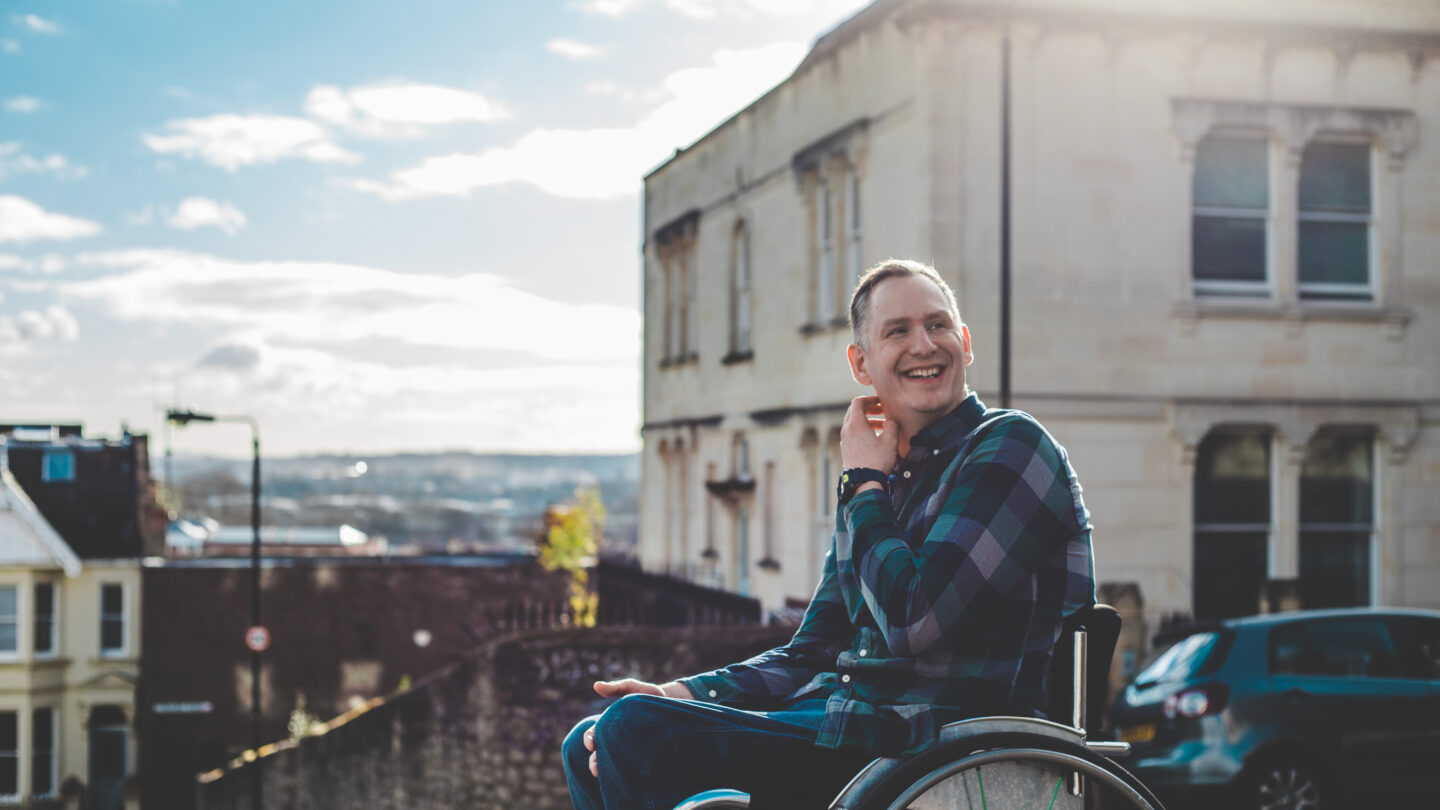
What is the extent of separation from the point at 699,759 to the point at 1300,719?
823 centimetres

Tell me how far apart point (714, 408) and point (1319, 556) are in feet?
35.2

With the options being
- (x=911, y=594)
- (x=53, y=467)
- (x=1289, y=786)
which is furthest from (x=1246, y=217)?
(x=53, y=467)

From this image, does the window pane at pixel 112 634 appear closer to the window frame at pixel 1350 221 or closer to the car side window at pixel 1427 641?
the window frame at pixel 1350 221

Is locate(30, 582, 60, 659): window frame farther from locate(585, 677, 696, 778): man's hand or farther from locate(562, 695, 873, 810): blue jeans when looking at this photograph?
locate(562, 695, 873, 810): blue jeans

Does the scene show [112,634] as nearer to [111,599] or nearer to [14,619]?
[111,599]

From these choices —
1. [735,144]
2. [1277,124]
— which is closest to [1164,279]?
[1277,124]

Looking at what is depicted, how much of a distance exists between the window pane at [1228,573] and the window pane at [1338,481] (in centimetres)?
86

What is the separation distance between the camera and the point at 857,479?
359 centimetres

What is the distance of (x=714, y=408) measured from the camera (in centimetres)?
2592

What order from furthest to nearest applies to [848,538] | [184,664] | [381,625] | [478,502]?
1. [478,502]
2. [381,625]
3. [184,664]
4. [848,538]

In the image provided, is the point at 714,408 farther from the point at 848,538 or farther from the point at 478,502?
the point at 478,502

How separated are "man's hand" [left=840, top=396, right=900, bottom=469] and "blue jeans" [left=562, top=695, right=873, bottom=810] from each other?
26.0 inches

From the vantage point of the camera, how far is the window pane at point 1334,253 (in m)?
18.8

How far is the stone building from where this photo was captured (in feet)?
58.2
